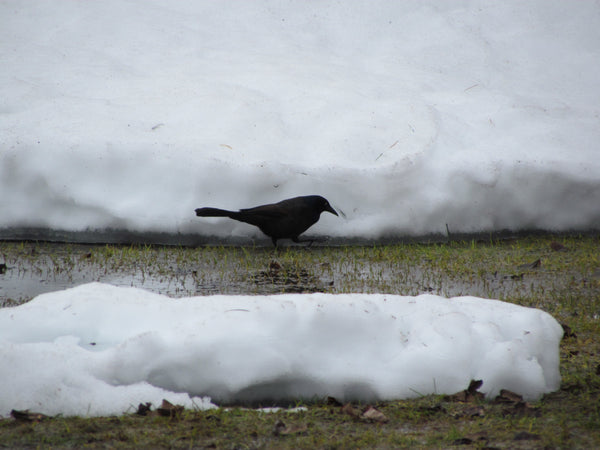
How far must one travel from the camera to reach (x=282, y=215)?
6.99 m

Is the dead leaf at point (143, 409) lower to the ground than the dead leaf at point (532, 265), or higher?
lower

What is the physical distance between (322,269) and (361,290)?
953 millimetres

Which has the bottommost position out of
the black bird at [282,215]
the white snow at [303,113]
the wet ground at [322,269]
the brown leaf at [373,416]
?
the brown leaf at [373,416]

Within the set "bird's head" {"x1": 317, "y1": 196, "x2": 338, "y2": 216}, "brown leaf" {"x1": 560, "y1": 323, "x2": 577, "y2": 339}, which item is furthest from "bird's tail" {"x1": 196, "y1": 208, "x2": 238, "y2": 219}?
"brown leaf" {"x1": 560, "y1": 323, "x2": 577, "y2": 339}

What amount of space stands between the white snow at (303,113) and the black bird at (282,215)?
0.41 metres

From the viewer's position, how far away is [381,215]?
7.48 meters

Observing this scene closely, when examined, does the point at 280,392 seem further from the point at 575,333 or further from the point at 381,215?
the point at 381,215

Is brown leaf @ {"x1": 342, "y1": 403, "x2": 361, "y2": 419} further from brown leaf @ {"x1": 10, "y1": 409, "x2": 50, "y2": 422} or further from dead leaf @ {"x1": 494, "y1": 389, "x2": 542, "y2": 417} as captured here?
brown leaf @ {"x1": 10, "y1": 409, "x2": 50, "y2": 422}

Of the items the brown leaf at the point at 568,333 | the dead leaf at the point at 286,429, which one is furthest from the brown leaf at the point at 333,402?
the brown leaf at the point at 568,333

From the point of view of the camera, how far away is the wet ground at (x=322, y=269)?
17.0 ft

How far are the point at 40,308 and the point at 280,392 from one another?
1.31 meters

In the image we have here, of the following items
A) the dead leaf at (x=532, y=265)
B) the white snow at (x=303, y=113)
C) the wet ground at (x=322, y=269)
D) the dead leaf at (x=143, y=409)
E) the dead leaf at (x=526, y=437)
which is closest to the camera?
the dead leaf at (x=526, y=437)

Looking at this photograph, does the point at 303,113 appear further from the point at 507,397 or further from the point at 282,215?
the point at 507,397

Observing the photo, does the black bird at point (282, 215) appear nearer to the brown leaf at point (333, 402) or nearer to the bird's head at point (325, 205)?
the bird's head at point (325, 205)
